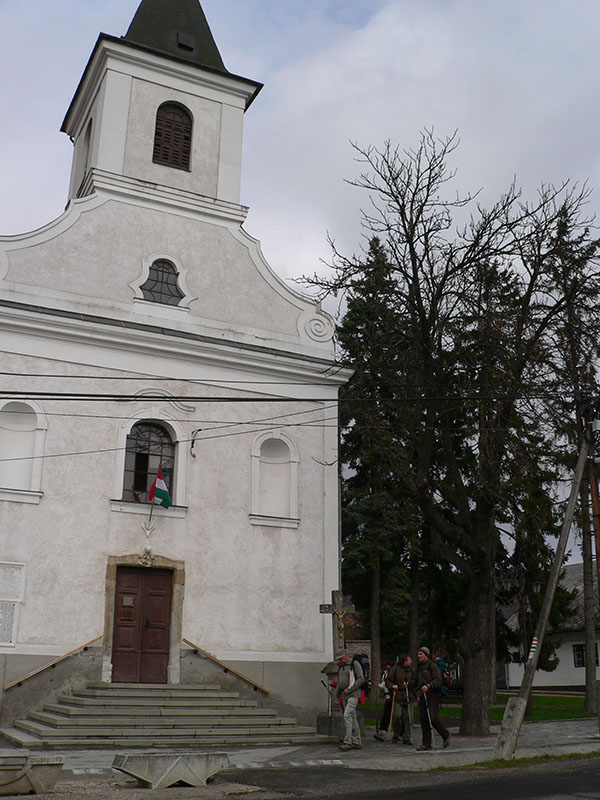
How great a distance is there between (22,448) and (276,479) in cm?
560

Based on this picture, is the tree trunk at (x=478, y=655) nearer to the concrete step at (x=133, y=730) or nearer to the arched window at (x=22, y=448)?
the concrete step at (x=133, y=730)

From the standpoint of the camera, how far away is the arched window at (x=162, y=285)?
1972 centimetres

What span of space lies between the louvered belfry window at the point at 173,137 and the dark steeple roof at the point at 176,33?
128 centimetres

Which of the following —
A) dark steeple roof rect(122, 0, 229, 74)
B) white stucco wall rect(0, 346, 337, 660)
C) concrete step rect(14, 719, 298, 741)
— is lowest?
concrete step rect(14, 719, 298, 741)

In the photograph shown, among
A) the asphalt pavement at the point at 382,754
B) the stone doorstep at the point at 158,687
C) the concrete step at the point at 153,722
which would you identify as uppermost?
the stone doorstep at the point at 158,687

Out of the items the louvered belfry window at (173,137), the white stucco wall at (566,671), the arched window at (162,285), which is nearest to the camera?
the arched window at (162,285)

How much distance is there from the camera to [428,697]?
48.9ft

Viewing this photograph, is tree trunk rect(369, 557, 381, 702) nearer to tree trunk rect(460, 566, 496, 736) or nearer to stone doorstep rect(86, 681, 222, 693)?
tree trunk rect(460, 566, 496, 736)

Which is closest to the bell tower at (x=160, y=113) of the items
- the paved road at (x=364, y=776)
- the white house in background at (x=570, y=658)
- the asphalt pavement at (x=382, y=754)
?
the asphalt pavement at (x=382, y=754)

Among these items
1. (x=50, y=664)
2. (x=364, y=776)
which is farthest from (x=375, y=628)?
(x=364, y=776)

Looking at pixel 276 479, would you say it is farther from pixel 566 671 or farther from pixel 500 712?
pixel 566 671

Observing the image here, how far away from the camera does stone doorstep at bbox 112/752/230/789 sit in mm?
10094

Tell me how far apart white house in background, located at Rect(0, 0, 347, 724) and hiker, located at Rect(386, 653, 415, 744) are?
2.78 m

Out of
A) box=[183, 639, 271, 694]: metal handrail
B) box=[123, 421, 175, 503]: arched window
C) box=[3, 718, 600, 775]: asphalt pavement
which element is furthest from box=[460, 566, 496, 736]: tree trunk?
box=[123, 421, 175, 503]: arched window
